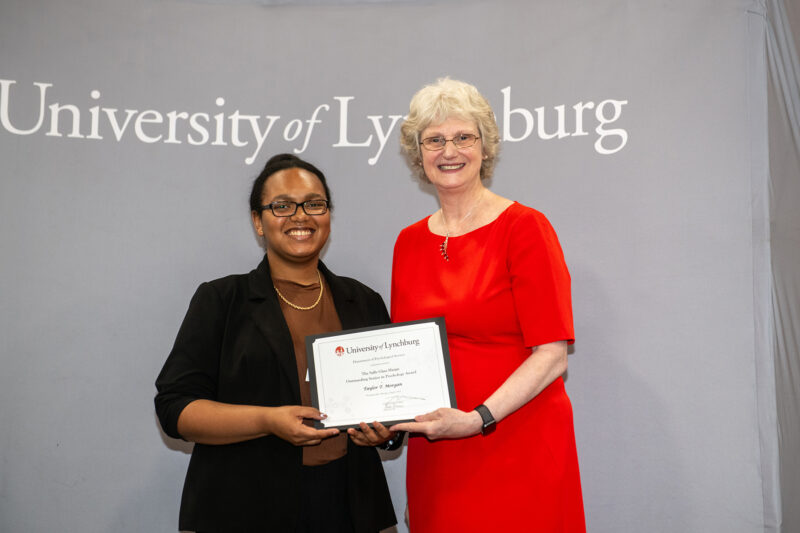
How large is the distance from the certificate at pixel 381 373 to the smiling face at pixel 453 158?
0.51 meters

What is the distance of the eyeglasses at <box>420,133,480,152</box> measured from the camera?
7.02 feet

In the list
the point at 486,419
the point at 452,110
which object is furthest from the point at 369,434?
the point at 452,110

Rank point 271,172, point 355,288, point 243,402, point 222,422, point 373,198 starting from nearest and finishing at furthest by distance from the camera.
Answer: point 222,422 → point 243,402 → point 271,172 → point 355,288 → point 373,198

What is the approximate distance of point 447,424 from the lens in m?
1.82

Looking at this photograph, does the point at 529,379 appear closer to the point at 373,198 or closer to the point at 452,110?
the point at 452,110

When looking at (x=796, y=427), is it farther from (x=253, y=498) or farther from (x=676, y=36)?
(x=253, y=498)

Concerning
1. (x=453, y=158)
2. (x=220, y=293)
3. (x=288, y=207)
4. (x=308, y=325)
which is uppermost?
(x=453, y=158)

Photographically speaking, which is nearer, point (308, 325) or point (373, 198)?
point (308, 325)

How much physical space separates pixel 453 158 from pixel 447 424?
0.86 meters

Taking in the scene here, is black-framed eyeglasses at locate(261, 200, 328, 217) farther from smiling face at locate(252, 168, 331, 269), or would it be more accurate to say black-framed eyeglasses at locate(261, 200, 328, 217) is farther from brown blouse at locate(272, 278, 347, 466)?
brown blouse at locate(272, 278, 347, 466)

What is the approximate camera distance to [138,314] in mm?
3090

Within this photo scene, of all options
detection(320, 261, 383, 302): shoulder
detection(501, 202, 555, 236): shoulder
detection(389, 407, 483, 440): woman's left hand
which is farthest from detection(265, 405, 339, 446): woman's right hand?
detection(501, 202, 555, 236): shoulder

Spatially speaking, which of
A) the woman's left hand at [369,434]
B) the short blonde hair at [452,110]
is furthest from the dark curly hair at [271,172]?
the woman's left hand at [369,434]

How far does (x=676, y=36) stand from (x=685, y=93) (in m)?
0.27
